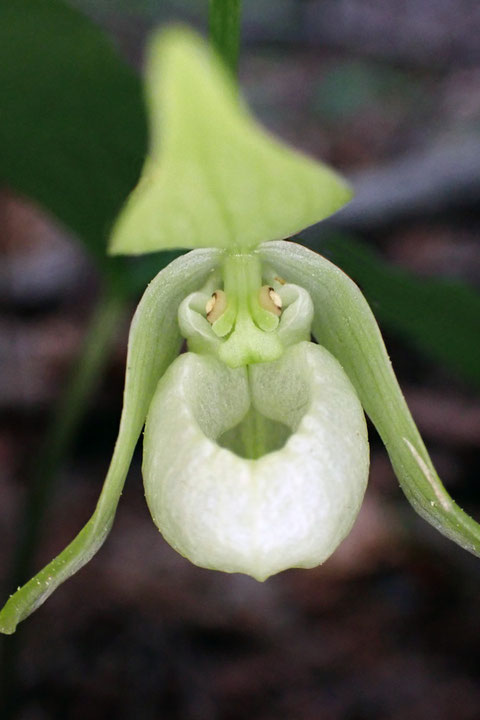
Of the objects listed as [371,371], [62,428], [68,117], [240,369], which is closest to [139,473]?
[62,428]

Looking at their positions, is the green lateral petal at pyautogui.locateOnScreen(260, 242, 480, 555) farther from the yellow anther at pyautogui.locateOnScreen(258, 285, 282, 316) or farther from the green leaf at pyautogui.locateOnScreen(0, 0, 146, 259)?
the green leaf at pyautogui.locateOnScreen(0, 0, 146, 259)

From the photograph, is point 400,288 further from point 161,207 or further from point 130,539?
point 130,539

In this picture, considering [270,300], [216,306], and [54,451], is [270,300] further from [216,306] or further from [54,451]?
[54,451]

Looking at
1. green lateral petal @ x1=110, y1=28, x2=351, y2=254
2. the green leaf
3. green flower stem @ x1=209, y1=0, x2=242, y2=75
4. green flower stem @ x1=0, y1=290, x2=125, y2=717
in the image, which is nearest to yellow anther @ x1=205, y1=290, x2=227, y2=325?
green lateral petal @ x1=110, y1=28, x2=351, y2=254

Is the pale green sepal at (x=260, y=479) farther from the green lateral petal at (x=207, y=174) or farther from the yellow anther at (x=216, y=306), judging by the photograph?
the green lateral petal at (x=207, y=174)

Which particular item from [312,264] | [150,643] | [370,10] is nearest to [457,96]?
[370,10]

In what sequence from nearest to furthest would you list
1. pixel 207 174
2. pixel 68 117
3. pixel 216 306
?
pixel 207 174, pixel 216 306, pixel 68 117
